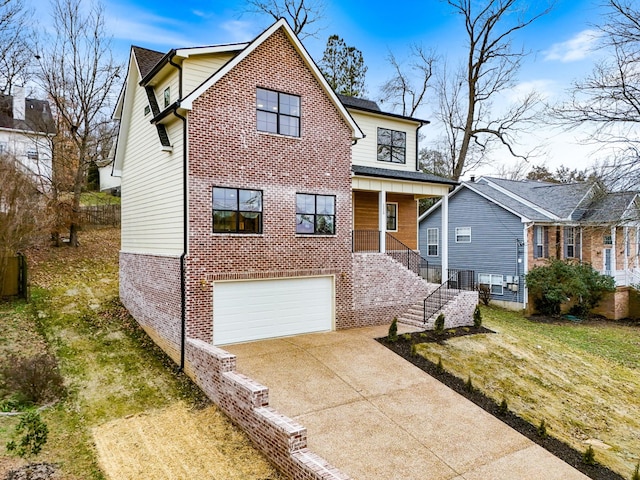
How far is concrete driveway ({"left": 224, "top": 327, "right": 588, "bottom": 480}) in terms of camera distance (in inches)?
248

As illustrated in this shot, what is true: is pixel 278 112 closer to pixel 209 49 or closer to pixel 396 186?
pixel 209 49

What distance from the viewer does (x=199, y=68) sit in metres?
11.0

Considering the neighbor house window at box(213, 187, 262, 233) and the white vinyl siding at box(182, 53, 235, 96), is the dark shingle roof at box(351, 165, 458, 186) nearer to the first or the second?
the neighbor house window at box(213, 187, 262, 233)

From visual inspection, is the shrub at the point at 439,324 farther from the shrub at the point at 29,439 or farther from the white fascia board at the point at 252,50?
the shrub at the point at 29,439

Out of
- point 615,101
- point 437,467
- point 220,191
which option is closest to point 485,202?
point 615,101

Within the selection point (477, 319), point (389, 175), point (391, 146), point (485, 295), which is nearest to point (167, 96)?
point (389, 175)

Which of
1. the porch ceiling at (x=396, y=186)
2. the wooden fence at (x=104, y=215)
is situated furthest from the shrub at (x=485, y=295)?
the wooden fence at (x=104, y=215)

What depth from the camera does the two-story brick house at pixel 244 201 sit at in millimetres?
10352

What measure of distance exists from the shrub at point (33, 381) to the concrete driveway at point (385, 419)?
391 centimetres

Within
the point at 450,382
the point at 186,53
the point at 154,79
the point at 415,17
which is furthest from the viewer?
the point at 415,17

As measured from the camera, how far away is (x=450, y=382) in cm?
938

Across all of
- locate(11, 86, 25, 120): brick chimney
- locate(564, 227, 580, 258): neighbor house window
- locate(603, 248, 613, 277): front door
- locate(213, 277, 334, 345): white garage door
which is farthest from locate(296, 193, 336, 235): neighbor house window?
locate(11, 86, 25, 120): brick chimney

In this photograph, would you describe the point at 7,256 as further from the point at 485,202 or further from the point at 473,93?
the point at 473,93

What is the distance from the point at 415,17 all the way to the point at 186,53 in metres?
20.4
